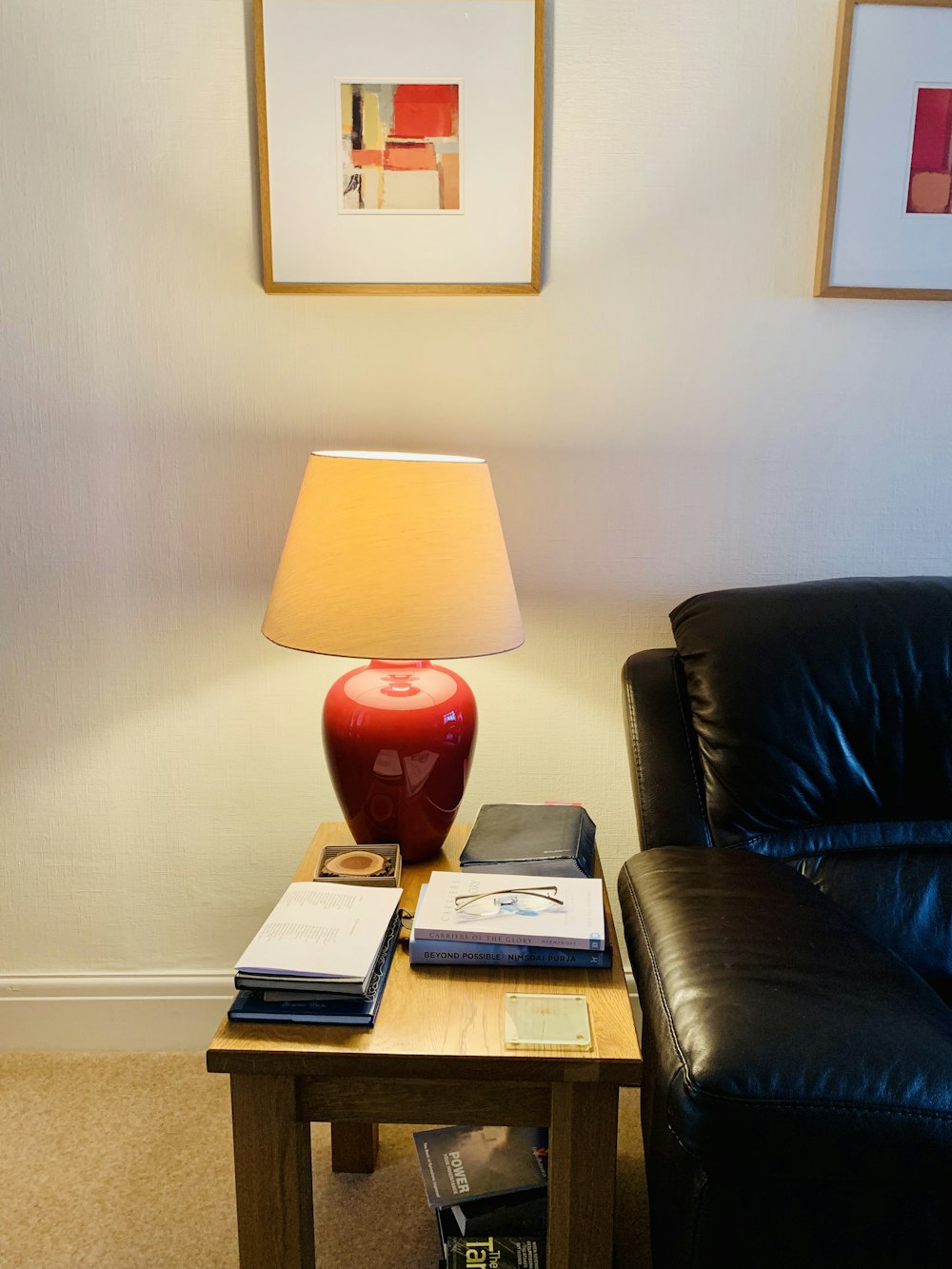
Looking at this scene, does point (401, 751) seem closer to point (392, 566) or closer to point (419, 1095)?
point (392, 566)

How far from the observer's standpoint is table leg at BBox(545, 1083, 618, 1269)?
3.47ft

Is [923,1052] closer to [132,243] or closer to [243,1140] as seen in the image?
[243,1140]

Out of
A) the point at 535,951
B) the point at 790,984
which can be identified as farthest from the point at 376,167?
the point at 790,984

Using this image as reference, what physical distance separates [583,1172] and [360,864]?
0.50m

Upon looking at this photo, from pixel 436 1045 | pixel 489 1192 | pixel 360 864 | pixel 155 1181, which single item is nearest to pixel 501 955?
pixel 436 1045

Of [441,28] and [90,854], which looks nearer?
[441,28]

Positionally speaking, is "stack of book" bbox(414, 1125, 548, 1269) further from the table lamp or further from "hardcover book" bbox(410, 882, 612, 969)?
the table lamp

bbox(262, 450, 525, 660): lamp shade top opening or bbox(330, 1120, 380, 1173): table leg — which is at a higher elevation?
bbox(262, 450, 525, 660): lamp shade top opening

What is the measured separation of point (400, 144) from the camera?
158cm

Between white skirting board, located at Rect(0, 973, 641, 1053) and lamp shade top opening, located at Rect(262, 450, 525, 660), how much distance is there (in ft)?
2.94

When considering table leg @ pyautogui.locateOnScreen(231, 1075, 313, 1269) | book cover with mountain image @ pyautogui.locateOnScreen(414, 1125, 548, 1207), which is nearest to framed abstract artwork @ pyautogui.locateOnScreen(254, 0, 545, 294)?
table leg @ pyautogui.locateOnScreen(231, 1075, 313, 1269)

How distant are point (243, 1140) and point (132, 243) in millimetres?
1360

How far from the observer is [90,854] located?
1.82 meters

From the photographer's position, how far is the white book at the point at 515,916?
118 cm
